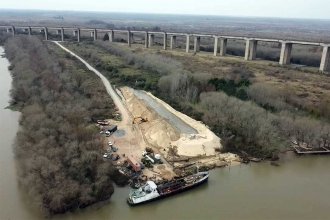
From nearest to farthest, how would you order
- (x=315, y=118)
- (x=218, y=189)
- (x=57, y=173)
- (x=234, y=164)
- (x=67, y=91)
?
(x=57, y=173) < (x=218, y=189) < (x=234, y=164) < (x=315, y=118) < (x=67, y=91)

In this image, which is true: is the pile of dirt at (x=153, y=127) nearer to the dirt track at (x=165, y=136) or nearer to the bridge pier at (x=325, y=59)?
the dirt track at (x=165, y=136)

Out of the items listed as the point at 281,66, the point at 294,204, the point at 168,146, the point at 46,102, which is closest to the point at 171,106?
the point at 168,146

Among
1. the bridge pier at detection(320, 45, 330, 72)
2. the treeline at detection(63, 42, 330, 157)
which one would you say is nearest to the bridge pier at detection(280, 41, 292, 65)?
the bridge pier at detection(320, 45, 330, 72)

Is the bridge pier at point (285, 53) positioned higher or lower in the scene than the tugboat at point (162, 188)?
higher

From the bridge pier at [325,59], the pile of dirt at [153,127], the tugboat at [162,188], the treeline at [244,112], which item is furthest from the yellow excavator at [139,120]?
the bridge pier at [325,59]

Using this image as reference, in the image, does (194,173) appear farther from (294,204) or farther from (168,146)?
(294,204)

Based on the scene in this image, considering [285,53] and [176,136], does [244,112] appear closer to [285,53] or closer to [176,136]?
[176,136]
